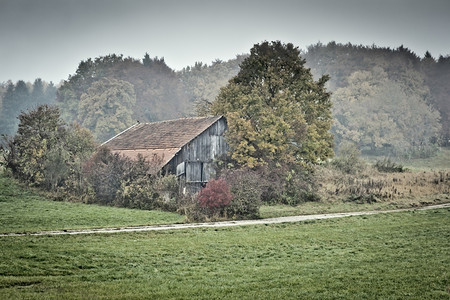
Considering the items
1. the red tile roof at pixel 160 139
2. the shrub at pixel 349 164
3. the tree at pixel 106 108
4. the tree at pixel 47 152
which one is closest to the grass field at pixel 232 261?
the tree at pixel 47 152

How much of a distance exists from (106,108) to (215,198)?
56.7 metres

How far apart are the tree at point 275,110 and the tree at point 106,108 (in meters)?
37.2

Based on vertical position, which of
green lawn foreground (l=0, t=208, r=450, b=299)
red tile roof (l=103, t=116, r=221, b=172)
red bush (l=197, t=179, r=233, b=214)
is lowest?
green lawn foreground (l=0, t=208, r=450, b=299)

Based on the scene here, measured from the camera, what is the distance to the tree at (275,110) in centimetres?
4125

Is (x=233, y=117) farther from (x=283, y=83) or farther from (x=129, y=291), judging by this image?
(x=129, y=291)

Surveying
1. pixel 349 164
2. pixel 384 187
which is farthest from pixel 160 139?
pixel 349 164

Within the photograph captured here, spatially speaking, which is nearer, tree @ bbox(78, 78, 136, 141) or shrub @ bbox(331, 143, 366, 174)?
shrub @ bbox(331, 143, 366, 174)

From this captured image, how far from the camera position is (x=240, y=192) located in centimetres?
2933

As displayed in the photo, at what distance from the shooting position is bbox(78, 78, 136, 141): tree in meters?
78.9

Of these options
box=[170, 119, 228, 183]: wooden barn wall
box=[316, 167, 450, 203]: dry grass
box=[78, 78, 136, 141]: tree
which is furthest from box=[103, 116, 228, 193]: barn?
box=[78, 78, 136, 141]: tree

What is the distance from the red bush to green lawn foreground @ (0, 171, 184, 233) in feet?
5.38

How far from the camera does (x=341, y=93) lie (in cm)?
9019

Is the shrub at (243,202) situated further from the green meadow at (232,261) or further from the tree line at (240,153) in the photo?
the green meadow at (232,261)

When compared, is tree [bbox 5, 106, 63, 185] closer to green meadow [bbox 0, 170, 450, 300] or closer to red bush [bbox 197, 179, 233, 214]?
green meadow [bbox 0, 170, 450, 300]
